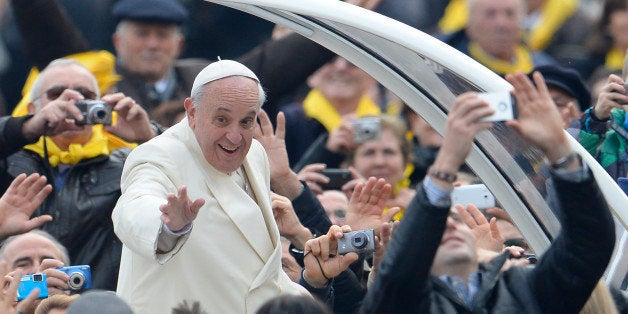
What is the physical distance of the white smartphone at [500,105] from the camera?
5508mm

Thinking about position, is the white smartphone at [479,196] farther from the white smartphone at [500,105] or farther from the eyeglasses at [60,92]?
the eyeglasses at [60,92]

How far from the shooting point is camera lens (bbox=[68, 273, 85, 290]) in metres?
6.73

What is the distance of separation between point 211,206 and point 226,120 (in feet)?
1.08

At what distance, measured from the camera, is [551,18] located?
11.6m

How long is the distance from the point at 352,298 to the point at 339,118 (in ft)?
10.2

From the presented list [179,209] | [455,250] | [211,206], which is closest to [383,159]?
[455,250]

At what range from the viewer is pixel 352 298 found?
22.9ft

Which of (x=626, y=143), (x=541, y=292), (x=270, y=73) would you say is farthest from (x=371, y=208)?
(x=270, y=73)

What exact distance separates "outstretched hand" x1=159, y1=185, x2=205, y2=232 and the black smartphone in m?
3.25

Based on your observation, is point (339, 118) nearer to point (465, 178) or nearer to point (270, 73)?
point (270, 73)

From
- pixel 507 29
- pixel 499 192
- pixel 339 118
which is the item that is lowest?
pixel 339 118

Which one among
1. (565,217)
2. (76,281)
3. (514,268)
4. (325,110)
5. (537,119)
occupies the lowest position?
(325,110)

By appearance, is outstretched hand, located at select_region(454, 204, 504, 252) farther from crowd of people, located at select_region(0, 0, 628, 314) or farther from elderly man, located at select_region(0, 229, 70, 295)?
elderly man, located at select_region(0, 229, 70, 295)

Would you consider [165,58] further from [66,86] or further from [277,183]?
[277,183]
